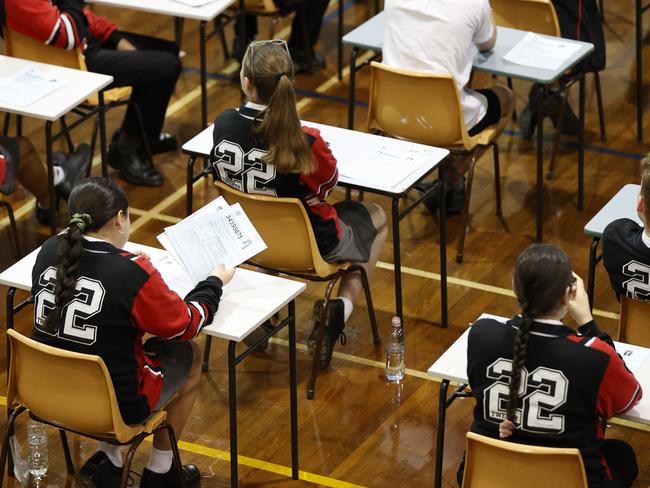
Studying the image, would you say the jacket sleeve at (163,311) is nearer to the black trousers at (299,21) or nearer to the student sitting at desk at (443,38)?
the student sitting at desk at (443,38)

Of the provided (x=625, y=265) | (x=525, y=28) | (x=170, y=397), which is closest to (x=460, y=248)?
(x=525, y=28)

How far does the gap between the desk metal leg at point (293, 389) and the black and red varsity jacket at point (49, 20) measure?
2.26 meters

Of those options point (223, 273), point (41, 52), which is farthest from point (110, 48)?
point (223, 273)

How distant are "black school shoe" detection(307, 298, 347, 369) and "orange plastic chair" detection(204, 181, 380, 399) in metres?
0.06

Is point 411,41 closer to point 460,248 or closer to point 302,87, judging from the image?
point 460,248

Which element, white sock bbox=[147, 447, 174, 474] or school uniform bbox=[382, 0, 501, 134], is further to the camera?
school uniform bbox=[382, 0, 501, 134]

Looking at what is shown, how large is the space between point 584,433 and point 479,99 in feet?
8.43

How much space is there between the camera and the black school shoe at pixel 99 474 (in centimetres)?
426

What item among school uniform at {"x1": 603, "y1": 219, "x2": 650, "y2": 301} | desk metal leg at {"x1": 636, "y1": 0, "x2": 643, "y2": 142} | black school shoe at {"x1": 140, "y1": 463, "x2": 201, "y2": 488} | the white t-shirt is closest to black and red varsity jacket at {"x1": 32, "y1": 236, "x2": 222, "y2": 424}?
black school shoe at {"x1": 140, "y1": 463, "x2": 201, "y2": 488}

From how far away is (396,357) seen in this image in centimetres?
505

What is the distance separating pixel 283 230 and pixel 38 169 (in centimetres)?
172

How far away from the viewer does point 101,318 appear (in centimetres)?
375

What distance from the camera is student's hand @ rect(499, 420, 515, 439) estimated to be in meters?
3.47

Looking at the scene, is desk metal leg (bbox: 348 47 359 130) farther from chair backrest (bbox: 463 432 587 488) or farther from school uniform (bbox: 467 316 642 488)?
chair backrest (bbox: 463 432 587 488)
